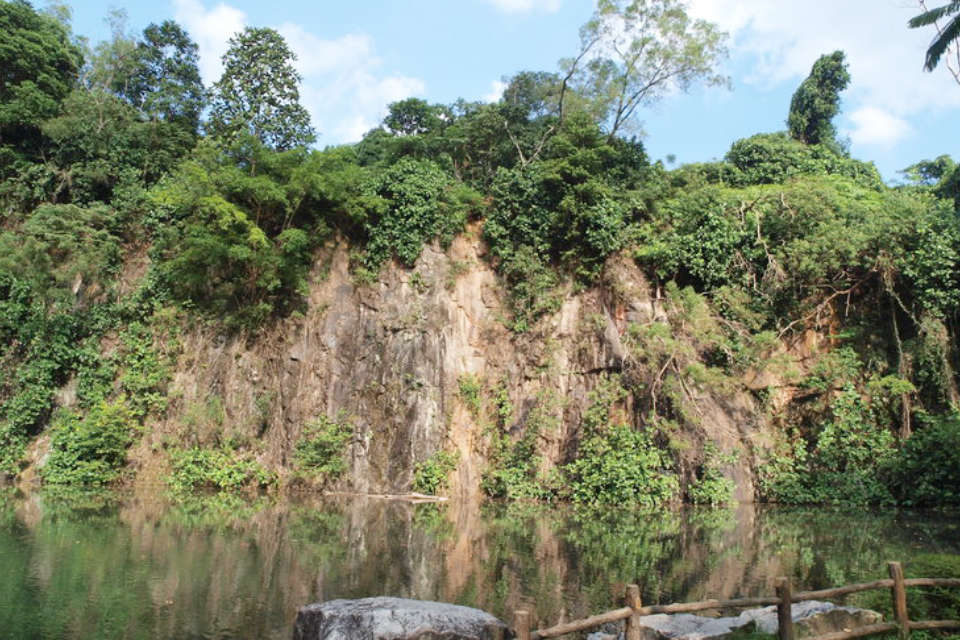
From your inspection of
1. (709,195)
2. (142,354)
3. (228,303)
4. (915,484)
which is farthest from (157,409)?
(915,484)

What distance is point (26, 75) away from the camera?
84.6 ft

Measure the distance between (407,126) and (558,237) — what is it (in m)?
11.9

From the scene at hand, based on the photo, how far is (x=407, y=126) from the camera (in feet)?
100

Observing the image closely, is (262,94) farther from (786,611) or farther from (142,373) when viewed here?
(786,611)

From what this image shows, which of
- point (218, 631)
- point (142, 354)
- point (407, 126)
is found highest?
point (407, 126)

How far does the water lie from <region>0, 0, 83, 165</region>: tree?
1530 centimetres

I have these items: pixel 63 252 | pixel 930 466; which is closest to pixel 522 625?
pixel 930 466

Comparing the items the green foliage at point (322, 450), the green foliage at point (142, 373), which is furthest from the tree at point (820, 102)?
the green foliage at point (142, 373)

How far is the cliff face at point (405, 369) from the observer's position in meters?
19.3

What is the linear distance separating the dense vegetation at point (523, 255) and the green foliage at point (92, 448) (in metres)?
0.08

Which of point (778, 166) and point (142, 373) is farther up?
point (778, 166)

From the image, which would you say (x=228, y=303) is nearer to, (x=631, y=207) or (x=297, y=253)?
(x=297, y=253)

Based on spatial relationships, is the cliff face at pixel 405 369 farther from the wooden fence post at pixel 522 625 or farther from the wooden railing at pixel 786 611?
the wooden fence post at pixel 522 625

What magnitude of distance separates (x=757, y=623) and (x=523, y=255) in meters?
16.0
